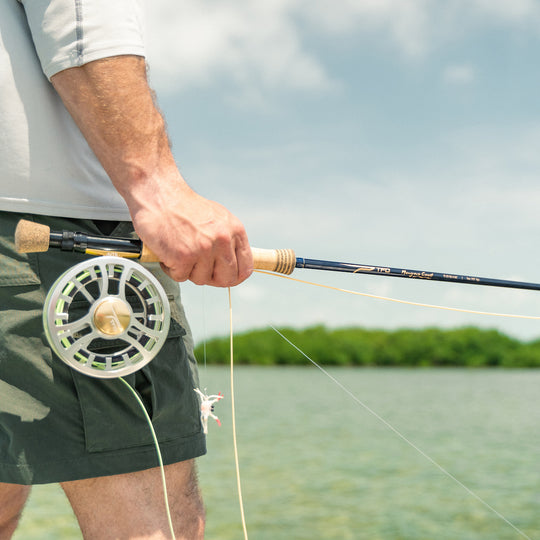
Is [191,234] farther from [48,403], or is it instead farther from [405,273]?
[405,273]

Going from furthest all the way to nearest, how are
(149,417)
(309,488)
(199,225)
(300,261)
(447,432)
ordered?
(447,432) < (309,488) < (300,261) < (149,417) < (199,225)

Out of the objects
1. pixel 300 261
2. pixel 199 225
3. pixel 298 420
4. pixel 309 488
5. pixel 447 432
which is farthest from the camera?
pixel 298 420

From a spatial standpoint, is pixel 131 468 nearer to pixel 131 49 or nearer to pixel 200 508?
pixel 200 508

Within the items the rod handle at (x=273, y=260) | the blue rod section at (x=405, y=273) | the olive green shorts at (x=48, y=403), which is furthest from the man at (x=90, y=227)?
the blue rod section at (x=405, y=273)

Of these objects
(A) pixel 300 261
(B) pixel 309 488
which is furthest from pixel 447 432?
(A) pixel 300 261

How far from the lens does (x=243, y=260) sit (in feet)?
2.86

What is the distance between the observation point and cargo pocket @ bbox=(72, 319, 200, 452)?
905 mm

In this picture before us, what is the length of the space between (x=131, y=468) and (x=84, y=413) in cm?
12

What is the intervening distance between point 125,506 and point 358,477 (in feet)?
18.4

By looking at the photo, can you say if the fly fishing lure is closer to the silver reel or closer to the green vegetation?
the silver reel

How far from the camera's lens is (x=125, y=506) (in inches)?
35.9

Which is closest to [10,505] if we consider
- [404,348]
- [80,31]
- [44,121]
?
[44,121]

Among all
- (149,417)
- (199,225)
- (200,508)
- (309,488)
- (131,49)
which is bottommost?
(309,488)

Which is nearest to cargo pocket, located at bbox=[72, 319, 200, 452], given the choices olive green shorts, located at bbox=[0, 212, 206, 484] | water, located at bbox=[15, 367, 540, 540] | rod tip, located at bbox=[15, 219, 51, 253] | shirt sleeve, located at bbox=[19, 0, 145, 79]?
olive green shorts, located at bbox=[0, 212, 206, 484]
